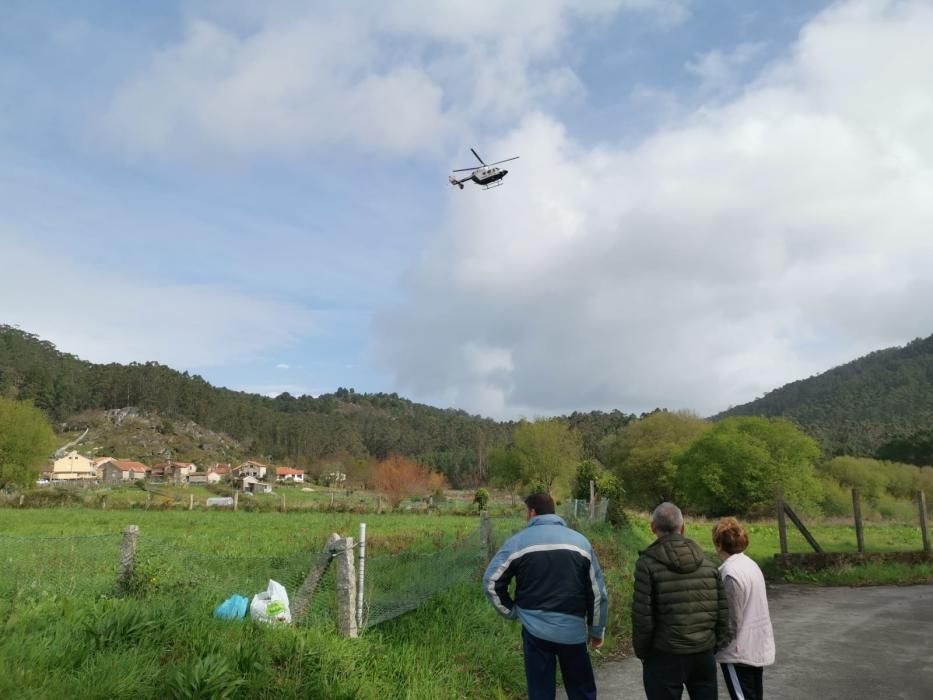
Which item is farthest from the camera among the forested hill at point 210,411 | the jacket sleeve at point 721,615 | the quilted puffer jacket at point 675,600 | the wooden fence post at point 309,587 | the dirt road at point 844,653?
the forested hill at point 210,411

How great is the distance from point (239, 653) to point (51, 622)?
1737 mm

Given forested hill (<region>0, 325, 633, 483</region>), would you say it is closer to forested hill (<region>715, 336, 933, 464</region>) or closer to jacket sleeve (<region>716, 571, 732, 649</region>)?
forested hill (<region>715, 336, 933, 464</region>)

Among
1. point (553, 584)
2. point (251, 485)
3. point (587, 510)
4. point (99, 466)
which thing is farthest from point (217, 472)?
point (553, 584)

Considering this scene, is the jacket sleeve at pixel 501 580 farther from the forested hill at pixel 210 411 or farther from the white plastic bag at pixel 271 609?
the forested hill at pixel 210 411

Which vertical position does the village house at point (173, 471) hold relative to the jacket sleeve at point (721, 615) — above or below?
below

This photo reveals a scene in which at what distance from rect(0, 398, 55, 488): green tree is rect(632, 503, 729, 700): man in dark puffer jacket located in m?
62.6

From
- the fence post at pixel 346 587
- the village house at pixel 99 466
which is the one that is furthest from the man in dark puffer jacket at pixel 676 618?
the village house at pixel 99 466

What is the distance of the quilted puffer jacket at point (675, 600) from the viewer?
4.08m

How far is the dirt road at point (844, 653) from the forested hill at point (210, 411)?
132 m

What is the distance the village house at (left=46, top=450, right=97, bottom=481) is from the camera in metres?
107

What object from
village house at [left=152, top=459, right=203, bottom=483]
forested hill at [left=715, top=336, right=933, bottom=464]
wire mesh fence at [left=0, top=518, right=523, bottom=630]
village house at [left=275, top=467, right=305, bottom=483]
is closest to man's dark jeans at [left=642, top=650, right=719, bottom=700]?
wire mesh fence at [left=0, top=518, right=523, bottom=630]

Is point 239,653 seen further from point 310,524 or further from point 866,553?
point 310,524

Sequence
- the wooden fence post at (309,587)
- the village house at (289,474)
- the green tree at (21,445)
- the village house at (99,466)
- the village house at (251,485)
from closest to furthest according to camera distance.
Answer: the wooden fence post at (309,587)
the green tree at (21,445)
the village house at (251,485)
the village house at (99,466)
the village house at (289,474)

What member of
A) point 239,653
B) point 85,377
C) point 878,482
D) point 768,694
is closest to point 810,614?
point 768,694
